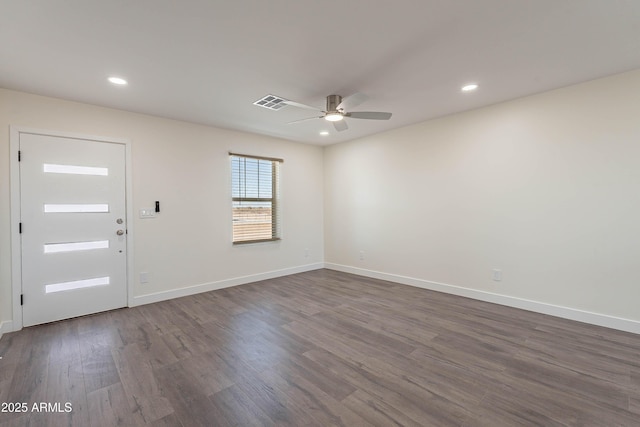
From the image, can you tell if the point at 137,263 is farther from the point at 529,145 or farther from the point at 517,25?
the point at 529,145

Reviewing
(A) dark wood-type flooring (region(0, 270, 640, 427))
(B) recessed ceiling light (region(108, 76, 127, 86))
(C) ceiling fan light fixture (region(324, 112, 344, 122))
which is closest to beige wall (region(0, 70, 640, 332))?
(A) dark wood-type flooring (region(0, 270, 640, 427))

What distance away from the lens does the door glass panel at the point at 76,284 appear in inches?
127

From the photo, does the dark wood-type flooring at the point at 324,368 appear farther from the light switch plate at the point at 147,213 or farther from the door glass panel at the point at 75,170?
the door glass panel at the point at 75,170

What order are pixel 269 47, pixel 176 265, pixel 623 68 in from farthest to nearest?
pixel 176 265
pixel 623 68
pixel 269 47

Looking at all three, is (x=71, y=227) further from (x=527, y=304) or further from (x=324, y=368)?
(x=527, y=304)

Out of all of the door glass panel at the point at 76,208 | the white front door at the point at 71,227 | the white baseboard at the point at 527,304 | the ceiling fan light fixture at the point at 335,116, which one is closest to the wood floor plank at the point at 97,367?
the white front door at the point at 71,227

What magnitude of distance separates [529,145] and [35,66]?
17.5 feet

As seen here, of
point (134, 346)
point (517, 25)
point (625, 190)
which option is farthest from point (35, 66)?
point (625, 190)

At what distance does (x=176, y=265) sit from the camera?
Answer: 13.4 ft

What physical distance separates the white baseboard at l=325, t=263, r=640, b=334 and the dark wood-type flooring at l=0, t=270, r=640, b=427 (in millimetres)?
118

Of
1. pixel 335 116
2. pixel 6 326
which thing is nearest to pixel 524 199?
pixel 335 116

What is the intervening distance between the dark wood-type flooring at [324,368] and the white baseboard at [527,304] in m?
0.12

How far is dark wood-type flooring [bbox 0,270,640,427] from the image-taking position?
174cm

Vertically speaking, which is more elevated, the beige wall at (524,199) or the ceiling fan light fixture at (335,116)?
the ceiling fan light fixture at (335,116)
